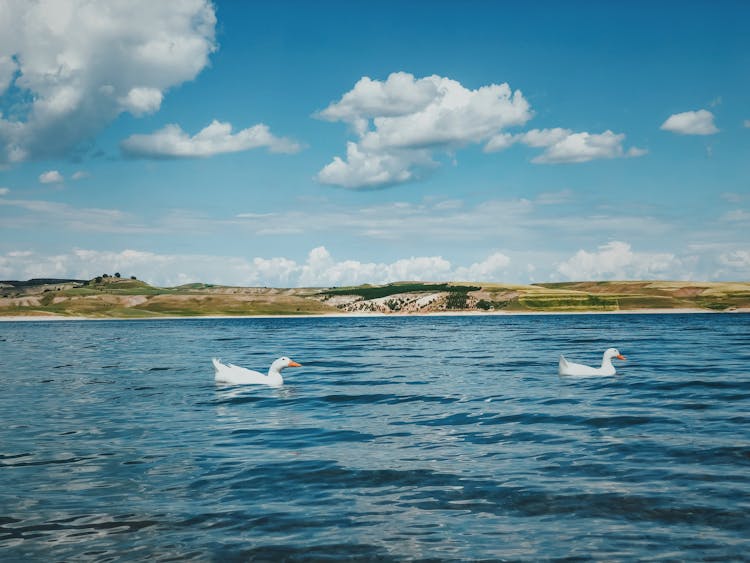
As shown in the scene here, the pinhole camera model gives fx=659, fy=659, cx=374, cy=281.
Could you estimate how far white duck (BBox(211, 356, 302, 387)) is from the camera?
31.6 m

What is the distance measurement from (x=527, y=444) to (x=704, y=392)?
13034 mm

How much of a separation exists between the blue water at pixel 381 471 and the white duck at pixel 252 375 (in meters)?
0.84

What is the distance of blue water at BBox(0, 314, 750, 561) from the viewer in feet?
34.1

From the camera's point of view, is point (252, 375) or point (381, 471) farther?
point (252, 375)

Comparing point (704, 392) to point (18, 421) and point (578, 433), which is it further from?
point (18, 421)

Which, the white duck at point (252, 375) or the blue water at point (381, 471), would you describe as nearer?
the blue water at point (381, 471)

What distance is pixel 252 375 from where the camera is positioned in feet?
106

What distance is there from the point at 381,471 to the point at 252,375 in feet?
61.1

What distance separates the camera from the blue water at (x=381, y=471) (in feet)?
34.1

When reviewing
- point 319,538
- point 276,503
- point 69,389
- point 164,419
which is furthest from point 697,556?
point 69,389

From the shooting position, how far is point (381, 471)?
14781 millimetres

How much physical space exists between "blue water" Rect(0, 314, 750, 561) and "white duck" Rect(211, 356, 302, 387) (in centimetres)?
84

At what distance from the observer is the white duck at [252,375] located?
31641 millimetres

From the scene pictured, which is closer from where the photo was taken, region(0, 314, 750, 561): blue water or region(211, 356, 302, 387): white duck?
region(0, 314, 750, 561): blue water
